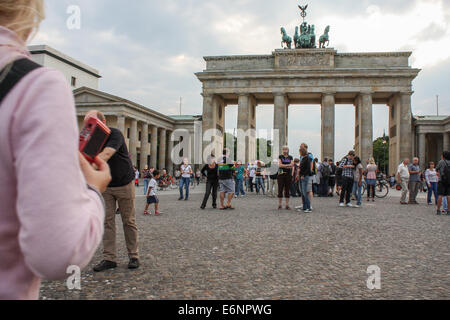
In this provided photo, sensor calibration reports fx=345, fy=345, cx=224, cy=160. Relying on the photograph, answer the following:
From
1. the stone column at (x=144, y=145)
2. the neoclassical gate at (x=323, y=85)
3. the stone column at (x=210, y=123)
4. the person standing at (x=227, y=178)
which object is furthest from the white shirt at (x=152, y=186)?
the stone column at (x=144, y=145)

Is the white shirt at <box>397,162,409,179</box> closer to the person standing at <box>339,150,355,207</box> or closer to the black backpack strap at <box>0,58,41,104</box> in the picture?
the person standing at <box>339,150,355,207</box>

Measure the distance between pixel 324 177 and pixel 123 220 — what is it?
15033 millimetres

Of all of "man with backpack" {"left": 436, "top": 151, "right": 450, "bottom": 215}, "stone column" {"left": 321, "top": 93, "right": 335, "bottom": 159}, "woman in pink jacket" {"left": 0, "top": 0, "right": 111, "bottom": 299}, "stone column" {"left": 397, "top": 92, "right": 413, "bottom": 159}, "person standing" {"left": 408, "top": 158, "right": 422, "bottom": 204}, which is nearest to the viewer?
"woman in pink jacket" {"left": 0, "top": 0, "right": 111, "bottom": 299}

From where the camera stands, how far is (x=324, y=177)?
18266mm

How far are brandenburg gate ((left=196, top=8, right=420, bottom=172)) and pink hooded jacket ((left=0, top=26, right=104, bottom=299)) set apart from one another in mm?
39900

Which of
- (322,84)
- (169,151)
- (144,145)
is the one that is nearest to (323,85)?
(322,84)

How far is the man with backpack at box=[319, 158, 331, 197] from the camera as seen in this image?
712 inches

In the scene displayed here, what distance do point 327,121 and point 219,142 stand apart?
46.4 ft

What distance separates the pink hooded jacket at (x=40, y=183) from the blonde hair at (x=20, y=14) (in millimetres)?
102

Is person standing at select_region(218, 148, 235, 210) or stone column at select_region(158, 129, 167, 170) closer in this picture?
person standing at select_region(218, 148, 235, 210)

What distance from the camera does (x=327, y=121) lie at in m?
41.2
